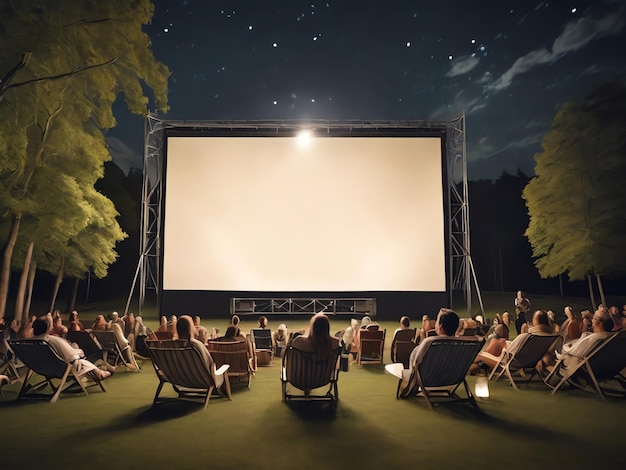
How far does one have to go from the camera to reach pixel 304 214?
1517 centimetres

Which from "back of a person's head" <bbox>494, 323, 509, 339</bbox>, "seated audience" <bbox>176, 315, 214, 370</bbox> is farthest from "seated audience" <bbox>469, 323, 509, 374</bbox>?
"seated audience" <bbox>176, 315, 214, 370</bbox>

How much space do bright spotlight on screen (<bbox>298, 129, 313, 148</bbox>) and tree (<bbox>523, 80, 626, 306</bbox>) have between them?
8250mm

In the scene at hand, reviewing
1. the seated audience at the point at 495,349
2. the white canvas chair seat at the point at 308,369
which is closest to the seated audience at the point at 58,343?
the white canvas chair seat at the point at 308,369

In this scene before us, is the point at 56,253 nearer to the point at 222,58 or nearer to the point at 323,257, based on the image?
the point at 323,257

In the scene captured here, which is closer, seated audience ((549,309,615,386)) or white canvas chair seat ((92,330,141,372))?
seated audience ((549,309,615,386))

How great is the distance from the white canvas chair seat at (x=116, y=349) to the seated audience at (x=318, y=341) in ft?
10.4

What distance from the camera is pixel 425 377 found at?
462 centimetres

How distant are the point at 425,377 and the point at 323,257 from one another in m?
10.5

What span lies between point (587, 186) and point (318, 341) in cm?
1472

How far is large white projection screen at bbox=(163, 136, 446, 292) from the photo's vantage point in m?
15.0

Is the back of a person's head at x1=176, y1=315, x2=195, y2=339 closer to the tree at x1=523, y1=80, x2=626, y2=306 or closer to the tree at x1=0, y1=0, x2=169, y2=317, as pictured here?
the tree at x1=0, y1=0, x2=169, y2=317

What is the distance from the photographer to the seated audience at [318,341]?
4.65 m

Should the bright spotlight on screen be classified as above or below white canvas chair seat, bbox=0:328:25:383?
above

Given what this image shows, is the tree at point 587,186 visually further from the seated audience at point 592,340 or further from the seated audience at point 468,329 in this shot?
the seated audience at point 592,340
